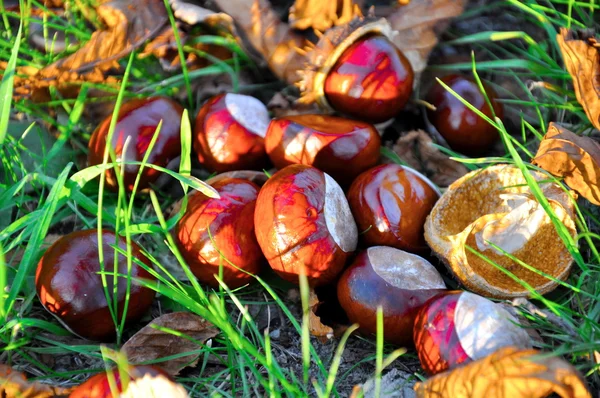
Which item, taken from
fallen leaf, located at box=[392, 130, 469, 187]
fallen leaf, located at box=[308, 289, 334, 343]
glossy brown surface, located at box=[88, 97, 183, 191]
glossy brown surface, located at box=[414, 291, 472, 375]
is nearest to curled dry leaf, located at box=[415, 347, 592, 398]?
glossy brown surface, located at box=[414, 291, 472, 375]

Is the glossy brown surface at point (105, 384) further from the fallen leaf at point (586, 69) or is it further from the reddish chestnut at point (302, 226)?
the fallen leaf at point (586, 69)

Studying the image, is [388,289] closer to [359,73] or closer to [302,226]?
[302,226]

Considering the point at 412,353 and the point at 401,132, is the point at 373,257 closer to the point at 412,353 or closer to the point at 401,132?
the point at 412,353

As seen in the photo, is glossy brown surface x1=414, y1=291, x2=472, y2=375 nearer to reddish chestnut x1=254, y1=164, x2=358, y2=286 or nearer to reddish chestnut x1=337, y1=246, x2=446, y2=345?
reddish chestnut x1=337, y1=246, x2=446, y2=345

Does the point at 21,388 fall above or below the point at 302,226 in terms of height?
below

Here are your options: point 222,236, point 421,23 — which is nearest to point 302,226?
point 222,236

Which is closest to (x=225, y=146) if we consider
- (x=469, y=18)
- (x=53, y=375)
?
(x=53, y=375)

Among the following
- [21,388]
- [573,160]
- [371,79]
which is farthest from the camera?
[371,79]
